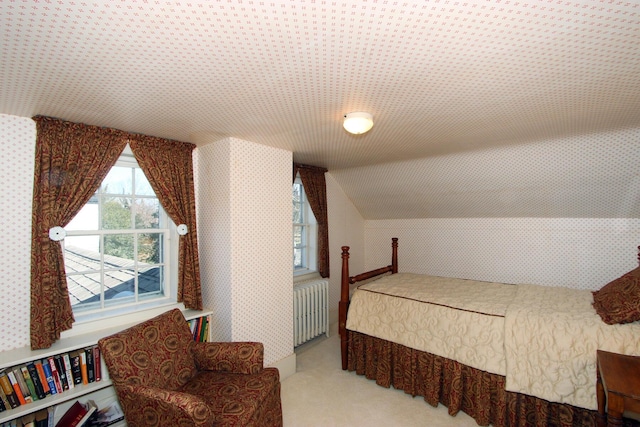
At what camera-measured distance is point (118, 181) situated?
2627 mm

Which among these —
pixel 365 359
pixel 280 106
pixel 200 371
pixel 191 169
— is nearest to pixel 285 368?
pixel 365 359

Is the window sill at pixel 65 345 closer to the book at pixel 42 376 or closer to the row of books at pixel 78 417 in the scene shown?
the book at pixel 42 376

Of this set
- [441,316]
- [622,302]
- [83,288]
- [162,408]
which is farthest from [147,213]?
[622,302]

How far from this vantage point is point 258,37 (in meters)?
1.20

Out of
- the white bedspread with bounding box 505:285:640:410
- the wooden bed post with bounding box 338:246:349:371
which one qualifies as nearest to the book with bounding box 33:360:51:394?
the wooden bed post with bounding box 338:246:349:371

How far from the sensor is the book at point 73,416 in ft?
6.73

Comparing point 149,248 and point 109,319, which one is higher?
point 149,248

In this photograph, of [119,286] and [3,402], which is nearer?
[3,402]

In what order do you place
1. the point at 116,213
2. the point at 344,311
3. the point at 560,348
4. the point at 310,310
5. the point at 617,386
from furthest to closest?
the point at 310,310, the point at 344,311, the point at 116,213, the point at 560,348, the point at 617,386

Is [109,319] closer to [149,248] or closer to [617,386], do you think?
[149,248]

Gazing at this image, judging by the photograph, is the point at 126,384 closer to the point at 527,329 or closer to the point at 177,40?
the point at 177,40

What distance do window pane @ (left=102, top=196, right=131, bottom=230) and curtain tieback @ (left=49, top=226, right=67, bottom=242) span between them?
0.40 meters

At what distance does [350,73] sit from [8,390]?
2607 mm

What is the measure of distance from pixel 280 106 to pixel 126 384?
6.06ft
